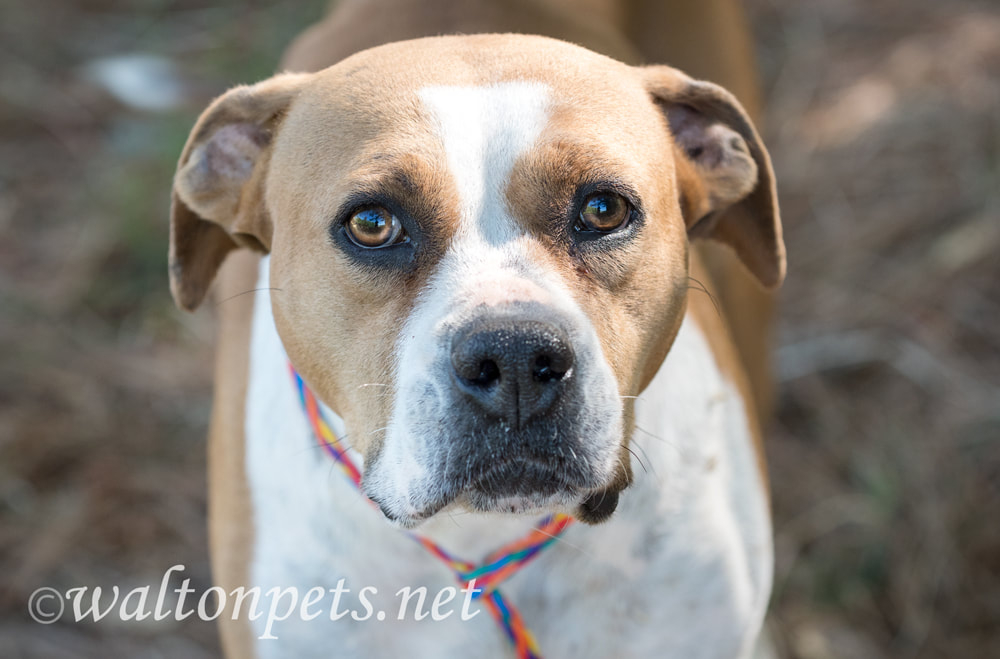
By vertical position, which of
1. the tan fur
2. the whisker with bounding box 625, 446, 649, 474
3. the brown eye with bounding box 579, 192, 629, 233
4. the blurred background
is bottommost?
the blurred background

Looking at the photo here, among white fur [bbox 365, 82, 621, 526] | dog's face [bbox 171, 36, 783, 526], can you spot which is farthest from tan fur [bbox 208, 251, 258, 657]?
white fur [bbox 365, 82, 621, 526]

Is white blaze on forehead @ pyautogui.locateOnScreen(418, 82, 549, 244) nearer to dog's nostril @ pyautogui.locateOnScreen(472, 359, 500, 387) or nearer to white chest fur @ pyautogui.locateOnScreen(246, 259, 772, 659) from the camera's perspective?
dog's nostril @ pyautogui.locateOnScreen(472, 359, 500, 387)

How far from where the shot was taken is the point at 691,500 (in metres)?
2.60

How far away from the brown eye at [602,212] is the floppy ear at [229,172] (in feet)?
2.47

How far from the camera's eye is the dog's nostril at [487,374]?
1.92 m

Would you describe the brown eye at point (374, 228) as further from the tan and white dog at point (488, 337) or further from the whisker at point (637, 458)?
the whisker at point (637, 458)

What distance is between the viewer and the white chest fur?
252 cm

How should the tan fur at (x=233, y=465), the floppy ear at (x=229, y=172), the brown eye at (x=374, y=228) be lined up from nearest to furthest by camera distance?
the brown eye at (x=374, y=228), the floppy ear at (x=229, y=172), the tan fur at (x=233, y=465)

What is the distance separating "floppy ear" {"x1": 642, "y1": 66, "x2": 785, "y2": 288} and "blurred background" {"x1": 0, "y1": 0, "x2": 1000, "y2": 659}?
1.70m

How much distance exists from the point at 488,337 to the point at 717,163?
955 millimetres

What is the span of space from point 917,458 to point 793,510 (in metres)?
0.51

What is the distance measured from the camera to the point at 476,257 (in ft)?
6.84

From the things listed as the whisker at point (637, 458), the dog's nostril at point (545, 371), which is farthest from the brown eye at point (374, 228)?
the whisker at point (637, 458)

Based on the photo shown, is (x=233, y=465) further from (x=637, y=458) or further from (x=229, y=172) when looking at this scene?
(x=637, y=458)
